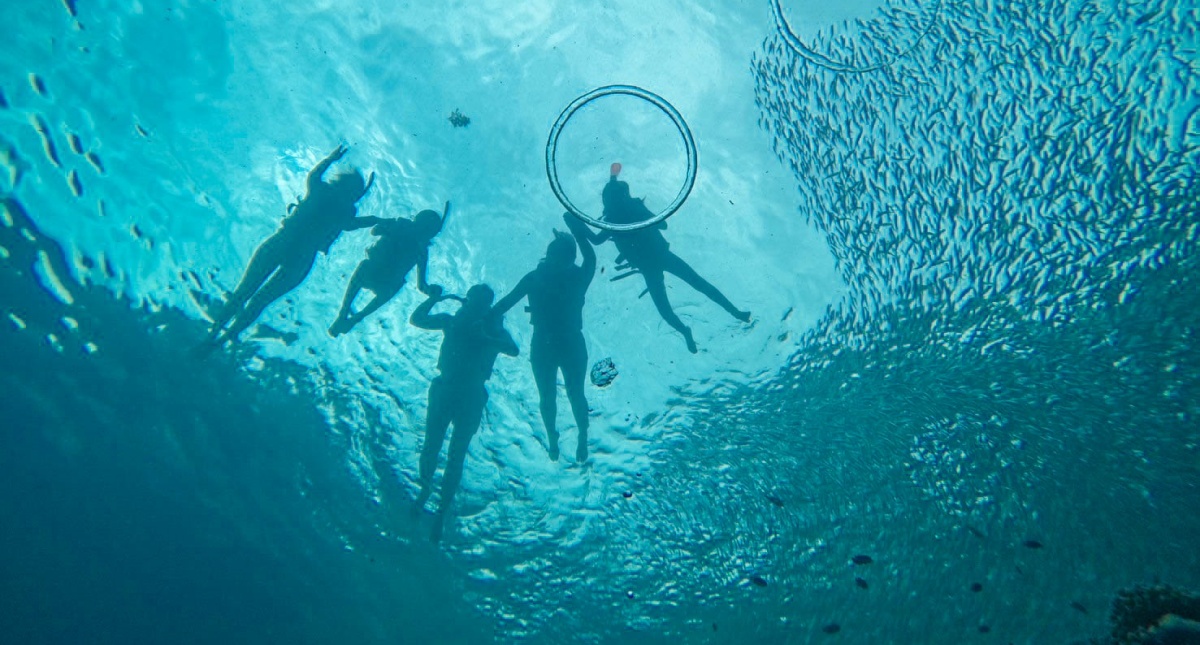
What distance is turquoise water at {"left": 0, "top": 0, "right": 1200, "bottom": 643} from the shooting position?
7.12 m

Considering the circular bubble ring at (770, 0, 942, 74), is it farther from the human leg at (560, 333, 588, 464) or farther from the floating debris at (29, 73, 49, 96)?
the floating debris at (29, 73, 49, 96)

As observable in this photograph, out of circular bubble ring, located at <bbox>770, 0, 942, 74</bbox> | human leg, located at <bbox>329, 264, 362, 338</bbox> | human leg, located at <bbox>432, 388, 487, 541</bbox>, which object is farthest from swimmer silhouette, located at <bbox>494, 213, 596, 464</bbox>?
circular bubble ring, located at <bbox>770, 0, 942, 74</bbox>

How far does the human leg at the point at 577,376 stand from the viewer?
9.72m

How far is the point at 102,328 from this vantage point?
12.3 m

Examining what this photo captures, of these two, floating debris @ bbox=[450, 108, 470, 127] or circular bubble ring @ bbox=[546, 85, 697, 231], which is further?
floating debris @ bbox=[450, 108, 470, 127]

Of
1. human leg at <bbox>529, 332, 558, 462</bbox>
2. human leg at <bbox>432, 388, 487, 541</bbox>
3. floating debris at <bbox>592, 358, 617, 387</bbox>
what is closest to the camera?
human leg at <bbox>529, 332, 558, 462</bbox>

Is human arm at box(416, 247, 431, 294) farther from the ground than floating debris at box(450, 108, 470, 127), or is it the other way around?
floating debris at box(450, 108, 470, 127)

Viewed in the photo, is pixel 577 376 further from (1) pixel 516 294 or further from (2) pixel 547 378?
(1) pixel 516 294

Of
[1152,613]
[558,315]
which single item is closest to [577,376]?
[558,315]

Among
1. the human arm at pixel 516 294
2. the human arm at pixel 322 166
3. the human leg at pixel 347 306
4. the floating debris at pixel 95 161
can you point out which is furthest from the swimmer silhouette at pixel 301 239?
the floating debris at pixel 95 161

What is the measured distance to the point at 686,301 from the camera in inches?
354

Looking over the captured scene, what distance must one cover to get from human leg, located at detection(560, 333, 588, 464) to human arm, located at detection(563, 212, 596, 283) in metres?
1.53

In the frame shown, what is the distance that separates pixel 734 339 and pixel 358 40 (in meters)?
7.14

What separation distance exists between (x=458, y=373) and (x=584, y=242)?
4489 millimetres
